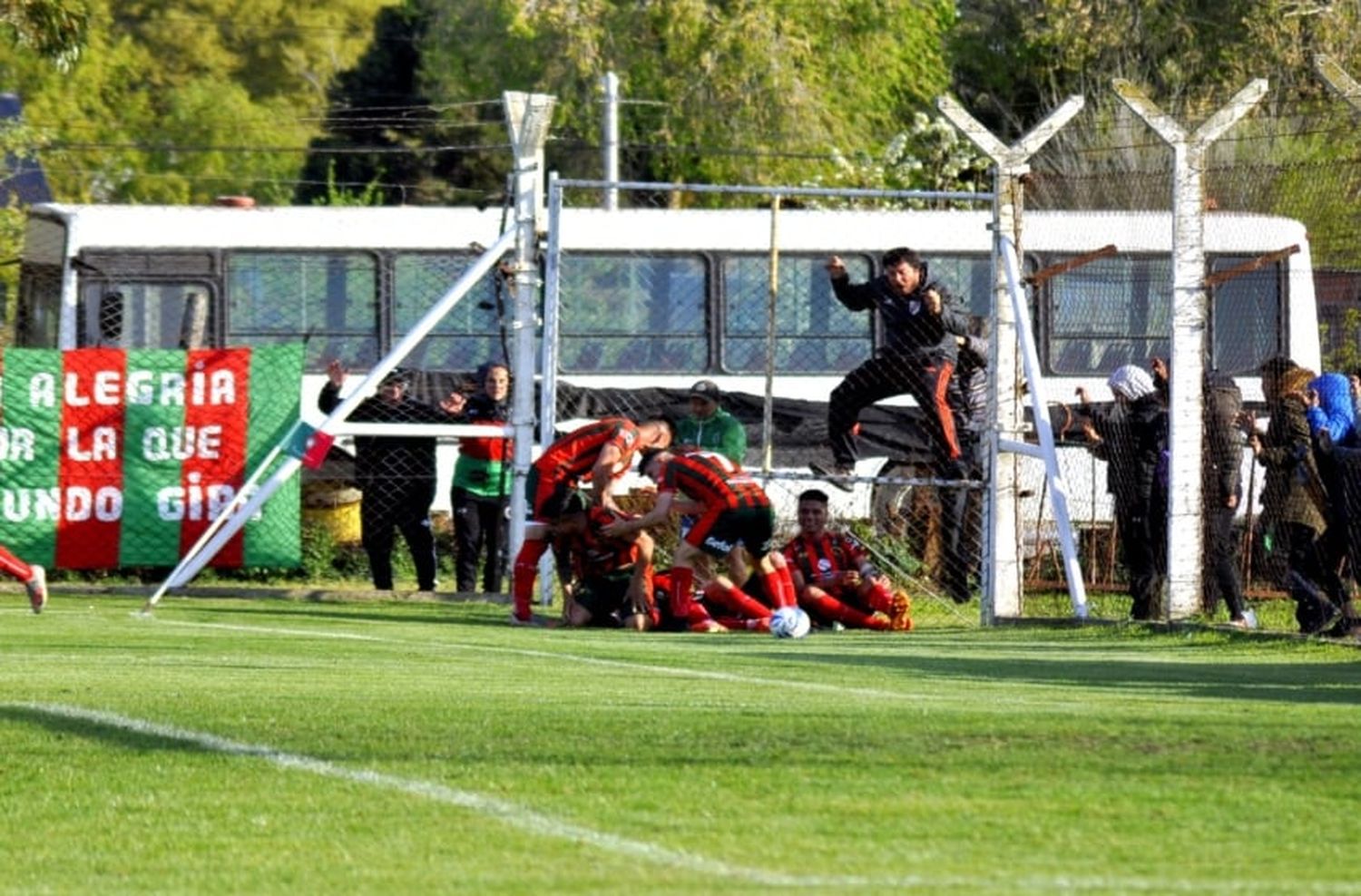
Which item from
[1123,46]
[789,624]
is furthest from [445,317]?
[1123,46]

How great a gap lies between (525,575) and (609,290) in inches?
293

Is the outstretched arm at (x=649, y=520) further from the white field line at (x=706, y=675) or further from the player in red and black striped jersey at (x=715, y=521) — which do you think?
the white field line at (x=706, y=675)

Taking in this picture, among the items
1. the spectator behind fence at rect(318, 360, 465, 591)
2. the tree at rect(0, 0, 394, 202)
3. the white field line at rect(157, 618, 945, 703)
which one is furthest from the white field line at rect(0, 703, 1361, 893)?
the tree at rect(0, 0, 394, 202)

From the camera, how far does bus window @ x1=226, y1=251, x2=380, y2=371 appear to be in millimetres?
22781

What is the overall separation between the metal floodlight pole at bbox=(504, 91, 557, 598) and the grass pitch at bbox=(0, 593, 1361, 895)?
5967 mm

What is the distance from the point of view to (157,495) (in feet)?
60.8

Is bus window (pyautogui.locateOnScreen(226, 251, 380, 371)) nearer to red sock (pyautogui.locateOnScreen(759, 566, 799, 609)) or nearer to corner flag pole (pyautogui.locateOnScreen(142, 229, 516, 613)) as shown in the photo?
corner flag pole (pyautogui.locateOnScreen(142, 229, 516, 613))

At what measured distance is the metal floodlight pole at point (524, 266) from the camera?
1727 cm

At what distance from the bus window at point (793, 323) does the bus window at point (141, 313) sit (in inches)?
181

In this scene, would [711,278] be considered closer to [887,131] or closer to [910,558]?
[910,558]

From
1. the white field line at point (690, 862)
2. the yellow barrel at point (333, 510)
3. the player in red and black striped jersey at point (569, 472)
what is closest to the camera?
the white field line at point (690, 862)

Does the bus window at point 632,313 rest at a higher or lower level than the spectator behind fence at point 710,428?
higher

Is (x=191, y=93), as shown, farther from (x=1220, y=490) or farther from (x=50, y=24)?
(x=1220, y=490)

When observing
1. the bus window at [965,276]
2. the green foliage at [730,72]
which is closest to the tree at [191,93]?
the green foliage at [730,72]
